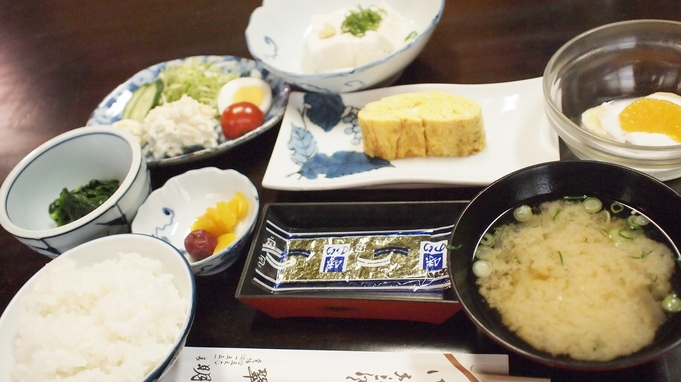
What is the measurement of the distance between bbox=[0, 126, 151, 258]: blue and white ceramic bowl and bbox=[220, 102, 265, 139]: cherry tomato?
384 mm

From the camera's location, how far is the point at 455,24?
2203mm

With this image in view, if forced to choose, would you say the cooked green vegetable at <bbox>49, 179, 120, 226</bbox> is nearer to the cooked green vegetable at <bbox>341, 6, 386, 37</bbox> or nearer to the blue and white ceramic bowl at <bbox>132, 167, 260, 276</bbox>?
the blue and white ceramic bowl at <bbox>132, 167, 260, 276</bbox>

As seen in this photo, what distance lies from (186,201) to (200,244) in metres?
0.34

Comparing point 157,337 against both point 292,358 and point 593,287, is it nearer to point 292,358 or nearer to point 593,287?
point 292,358

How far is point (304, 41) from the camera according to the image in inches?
91.2

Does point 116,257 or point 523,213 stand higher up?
point 523,213

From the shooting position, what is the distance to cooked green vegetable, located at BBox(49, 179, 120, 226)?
167cm

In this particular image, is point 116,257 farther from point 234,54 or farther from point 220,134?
point 234,54

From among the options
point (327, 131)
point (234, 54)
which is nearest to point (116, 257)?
point (327, 131)

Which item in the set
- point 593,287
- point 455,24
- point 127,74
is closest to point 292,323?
point 593,287

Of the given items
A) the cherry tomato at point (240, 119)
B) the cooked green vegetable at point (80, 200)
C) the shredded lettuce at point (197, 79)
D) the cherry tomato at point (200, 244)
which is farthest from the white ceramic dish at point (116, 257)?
the shredded lettuce at point (197, 79)

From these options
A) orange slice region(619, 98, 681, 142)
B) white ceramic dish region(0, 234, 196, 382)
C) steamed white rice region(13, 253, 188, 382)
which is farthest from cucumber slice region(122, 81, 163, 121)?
orange slice region(619, 98, 681, 142)

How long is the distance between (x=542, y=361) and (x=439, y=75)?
1.39m

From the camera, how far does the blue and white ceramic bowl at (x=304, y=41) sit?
182 centimetres
